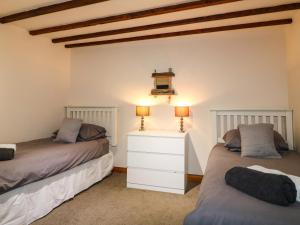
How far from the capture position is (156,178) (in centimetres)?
284

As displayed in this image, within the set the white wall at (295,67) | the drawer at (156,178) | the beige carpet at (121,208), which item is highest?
the white wall at (295,67)

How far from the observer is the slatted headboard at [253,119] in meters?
2.69

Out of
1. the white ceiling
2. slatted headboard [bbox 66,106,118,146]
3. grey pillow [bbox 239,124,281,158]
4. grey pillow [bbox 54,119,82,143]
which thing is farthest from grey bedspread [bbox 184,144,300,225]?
slatted headboard [bbox 66,106,118,146]

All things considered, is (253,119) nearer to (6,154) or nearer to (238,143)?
(238,143)

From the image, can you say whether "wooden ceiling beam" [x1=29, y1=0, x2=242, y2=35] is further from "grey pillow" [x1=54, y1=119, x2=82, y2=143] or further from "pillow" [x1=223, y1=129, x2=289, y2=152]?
"pillow" [x1=223, y1=129, x2=289, y2=152]

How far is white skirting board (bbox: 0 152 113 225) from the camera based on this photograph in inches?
72.6

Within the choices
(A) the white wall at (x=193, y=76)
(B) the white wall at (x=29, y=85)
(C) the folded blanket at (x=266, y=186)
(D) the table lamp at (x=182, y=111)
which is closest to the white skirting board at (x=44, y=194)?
(A) the white wall at (x=193, y=76)

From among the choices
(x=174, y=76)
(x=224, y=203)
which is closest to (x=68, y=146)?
(x=174, y=76)

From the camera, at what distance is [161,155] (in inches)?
111

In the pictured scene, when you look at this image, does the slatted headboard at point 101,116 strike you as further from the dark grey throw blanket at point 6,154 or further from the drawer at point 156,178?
the dark grey throw blanket at point 6,154

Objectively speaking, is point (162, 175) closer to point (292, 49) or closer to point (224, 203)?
point (224, 203)

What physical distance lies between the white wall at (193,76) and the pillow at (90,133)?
16.4 inches

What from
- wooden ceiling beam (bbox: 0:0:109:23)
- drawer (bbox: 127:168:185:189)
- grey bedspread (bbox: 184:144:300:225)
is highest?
wooden ceiling beam (bbox: 0:0:109:23)

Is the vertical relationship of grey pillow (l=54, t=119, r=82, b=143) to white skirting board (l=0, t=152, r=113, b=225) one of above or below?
above
